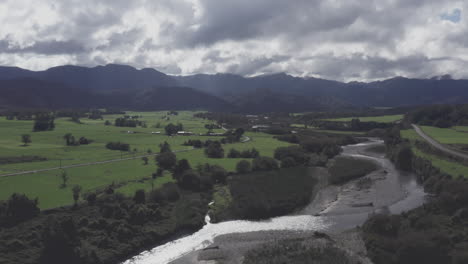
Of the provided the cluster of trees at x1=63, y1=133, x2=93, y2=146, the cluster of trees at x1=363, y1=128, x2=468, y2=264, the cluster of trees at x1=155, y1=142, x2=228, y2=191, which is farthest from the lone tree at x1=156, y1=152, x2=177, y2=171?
the cluster of trees at x1=63, y1=133, x2=93, y2=146

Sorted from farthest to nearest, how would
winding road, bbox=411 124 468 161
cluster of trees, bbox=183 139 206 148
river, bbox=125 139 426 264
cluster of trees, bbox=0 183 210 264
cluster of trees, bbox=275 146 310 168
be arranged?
cluster of trees, bbox=183 139 206 148, cluster of trees, bbox=275 146 310 168, winding road, bbox=411 124 468 161, river, bbox=125 139 426 264, cluster of trees, bbox=0 183 210 264

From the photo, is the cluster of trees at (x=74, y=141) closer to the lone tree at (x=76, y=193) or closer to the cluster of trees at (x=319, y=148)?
the lone tree at (x=76, y=193)

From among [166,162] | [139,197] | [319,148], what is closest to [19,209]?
[139,197]

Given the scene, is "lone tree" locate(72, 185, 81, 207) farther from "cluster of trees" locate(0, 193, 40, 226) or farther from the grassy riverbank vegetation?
the grassy riverbank vegetation

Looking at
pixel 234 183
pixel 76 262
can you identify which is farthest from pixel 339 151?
pixel 76 262

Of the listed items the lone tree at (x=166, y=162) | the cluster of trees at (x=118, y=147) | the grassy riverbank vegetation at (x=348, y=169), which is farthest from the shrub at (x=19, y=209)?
the grassy riverbank vegetation at (x=348, y=169)

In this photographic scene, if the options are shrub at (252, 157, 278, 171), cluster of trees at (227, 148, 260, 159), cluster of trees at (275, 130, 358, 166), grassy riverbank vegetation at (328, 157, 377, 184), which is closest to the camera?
grassy riverbank vegetation at (328, 157, 377, 184)

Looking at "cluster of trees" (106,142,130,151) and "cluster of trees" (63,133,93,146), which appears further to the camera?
"cluster of trees" (63,133,93,146)

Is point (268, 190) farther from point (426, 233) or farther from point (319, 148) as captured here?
point (319, 148)

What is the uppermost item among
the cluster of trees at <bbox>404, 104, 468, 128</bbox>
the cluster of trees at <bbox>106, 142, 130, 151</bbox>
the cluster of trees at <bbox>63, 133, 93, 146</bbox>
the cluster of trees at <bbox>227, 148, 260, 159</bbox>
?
the cluster of trees at <bbox>404, 104, 468, 128</bbox>

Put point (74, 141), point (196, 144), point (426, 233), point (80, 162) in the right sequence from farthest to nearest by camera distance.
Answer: point (196, 144)
point (74, 141)
point (80, 162)
point (426, 233)
